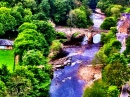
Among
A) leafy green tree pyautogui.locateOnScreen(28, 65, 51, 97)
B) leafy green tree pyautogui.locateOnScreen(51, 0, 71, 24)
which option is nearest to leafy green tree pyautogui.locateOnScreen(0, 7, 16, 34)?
leafy green tree pyautogui.locateOnScreen(51, 0, 71, 24)

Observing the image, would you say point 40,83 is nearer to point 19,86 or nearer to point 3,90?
point 19,86

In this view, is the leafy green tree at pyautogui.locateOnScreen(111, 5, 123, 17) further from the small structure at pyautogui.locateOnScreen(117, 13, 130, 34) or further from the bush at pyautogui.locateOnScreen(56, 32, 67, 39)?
the bush at pyautogui.locateOnScreen(56, 32, 67, 39)

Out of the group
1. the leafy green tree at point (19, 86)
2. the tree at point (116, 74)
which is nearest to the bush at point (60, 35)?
the tree at point (116, 74)

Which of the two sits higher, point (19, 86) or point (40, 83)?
point (19, 86)

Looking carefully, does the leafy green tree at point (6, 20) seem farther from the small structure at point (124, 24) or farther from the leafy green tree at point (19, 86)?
the leafy green tree at point (19, 86)

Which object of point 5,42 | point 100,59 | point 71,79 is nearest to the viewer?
point 71,79

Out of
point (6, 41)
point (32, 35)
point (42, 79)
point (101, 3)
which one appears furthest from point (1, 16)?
point (101, 3)

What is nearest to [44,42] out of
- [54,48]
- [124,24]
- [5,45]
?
[54,48]
